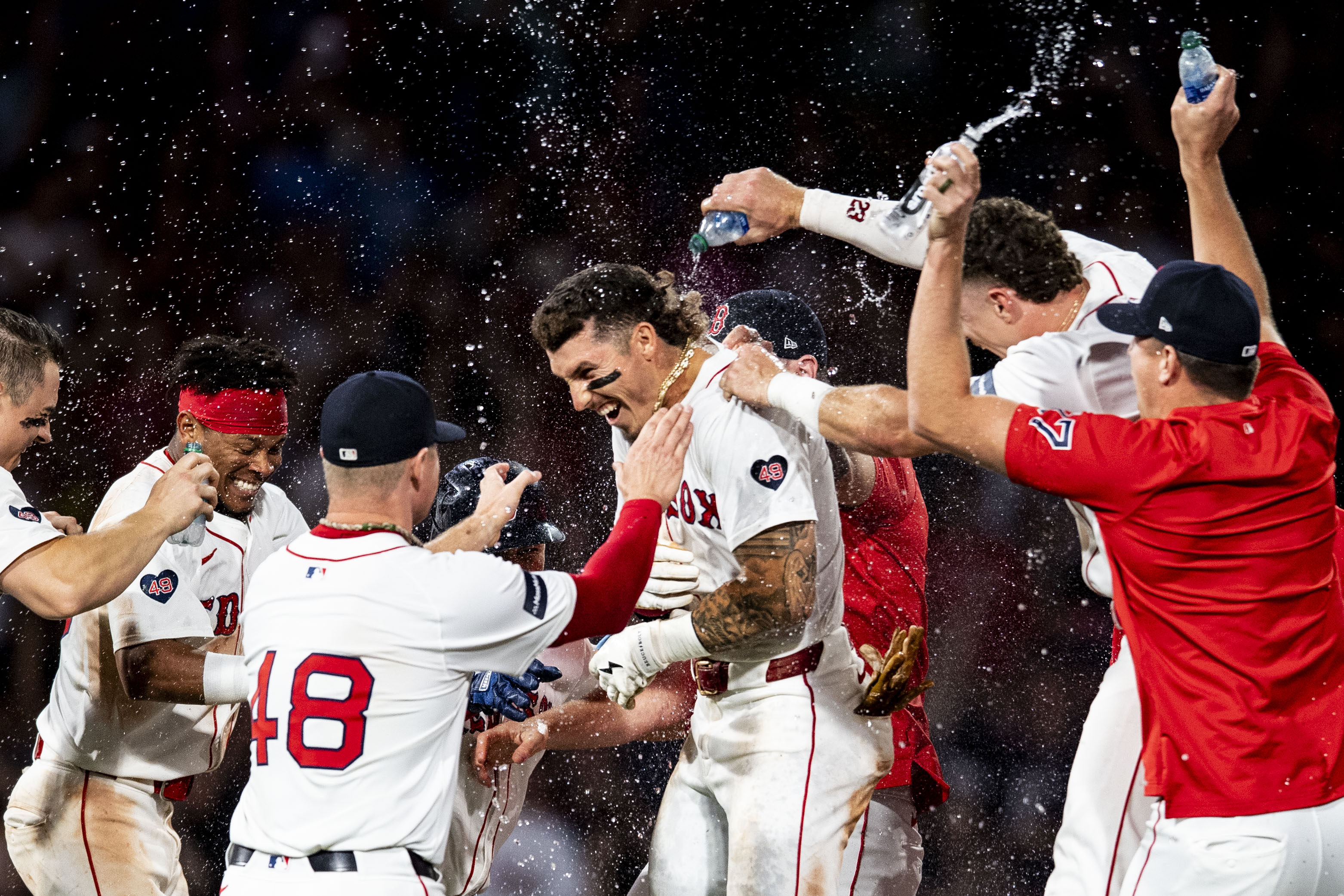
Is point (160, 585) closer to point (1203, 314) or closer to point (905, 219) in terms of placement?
point (905, 219)

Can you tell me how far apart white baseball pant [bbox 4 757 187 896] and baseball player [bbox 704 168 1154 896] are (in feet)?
8.03

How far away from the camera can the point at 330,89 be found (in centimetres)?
742

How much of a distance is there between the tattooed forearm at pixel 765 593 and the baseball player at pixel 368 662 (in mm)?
561

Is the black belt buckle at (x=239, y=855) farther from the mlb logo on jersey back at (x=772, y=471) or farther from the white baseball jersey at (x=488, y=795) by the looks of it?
the mlb logo on jersey back at (x=772, y=471)

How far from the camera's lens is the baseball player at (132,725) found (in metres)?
3.65

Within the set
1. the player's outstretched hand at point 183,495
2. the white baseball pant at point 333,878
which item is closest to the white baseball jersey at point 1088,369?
the white baseball pant at point 333,878

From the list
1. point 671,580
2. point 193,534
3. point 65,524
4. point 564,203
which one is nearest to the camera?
point 671,580

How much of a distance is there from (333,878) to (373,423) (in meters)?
0.99

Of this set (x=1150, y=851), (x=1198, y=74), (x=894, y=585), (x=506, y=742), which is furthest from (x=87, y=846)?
(x=1198, y=74)

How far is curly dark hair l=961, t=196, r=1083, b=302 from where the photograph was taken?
3.22m

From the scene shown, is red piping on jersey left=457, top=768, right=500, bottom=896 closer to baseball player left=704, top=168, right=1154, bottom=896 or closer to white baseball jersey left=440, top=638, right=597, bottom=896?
white baseball jersey left=440, top=638, right=597, bottom=896

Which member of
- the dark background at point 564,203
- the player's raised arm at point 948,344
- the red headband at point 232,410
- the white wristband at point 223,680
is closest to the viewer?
the player's raised arm at point 948,344

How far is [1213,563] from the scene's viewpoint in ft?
7.95

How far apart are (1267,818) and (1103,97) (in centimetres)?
508
